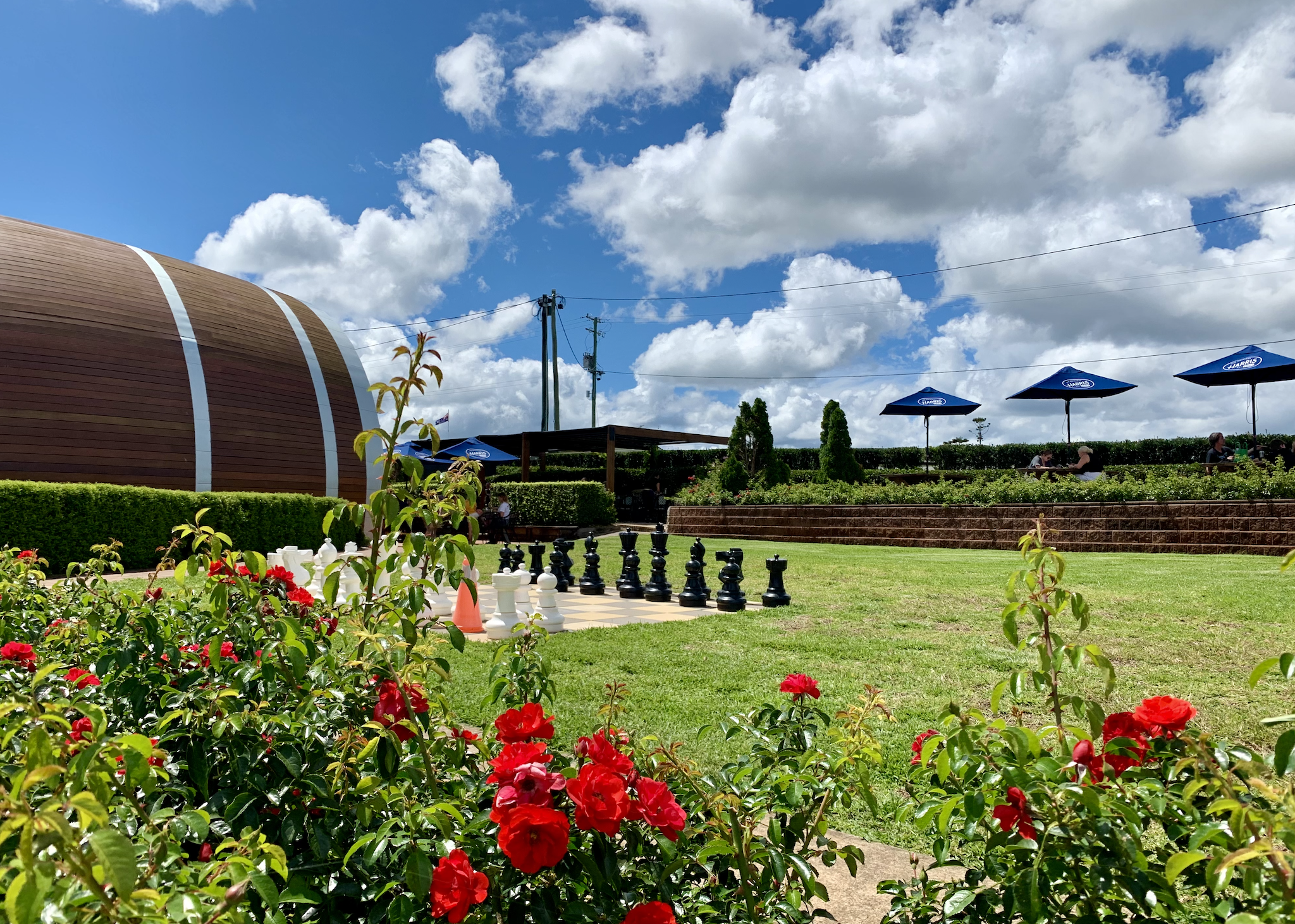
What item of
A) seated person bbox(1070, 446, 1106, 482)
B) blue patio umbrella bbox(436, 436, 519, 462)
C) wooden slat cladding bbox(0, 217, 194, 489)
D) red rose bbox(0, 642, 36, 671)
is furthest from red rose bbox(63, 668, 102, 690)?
blue patio umbrella bbox(436, 436, 519, 462)

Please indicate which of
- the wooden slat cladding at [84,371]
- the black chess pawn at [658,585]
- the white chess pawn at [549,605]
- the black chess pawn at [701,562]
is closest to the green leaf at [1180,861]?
the white chess pawn at [549,605]

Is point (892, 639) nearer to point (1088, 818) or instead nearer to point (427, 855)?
point (1088, 818)

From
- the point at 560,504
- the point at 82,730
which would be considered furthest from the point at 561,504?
the point at 82,730

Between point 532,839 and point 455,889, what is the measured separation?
0.39 ft

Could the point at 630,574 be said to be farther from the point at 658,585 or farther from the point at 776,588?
the point at 776,588

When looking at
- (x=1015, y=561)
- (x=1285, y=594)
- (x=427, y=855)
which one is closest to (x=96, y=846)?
(x=427, y=855)

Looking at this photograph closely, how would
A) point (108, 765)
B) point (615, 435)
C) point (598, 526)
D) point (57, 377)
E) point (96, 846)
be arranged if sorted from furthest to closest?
point (615, 435)
point (598, 526)
point (57, 377)
point (108, 765)
point (96, 846)

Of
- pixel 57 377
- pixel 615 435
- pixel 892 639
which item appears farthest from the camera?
pixel 615 435

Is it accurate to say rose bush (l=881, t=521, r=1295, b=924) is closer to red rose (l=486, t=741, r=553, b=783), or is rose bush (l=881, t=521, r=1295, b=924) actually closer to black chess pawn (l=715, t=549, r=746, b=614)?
red rose (l=486, t=741, r=553, b=783)

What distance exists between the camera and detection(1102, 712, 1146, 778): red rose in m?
1.26

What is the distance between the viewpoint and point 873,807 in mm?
1398

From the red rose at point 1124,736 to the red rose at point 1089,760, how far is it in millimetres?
21

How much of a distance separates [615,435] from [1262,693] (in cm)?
1783

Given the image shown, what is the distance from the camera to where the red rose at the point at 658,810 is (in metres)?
1.14
